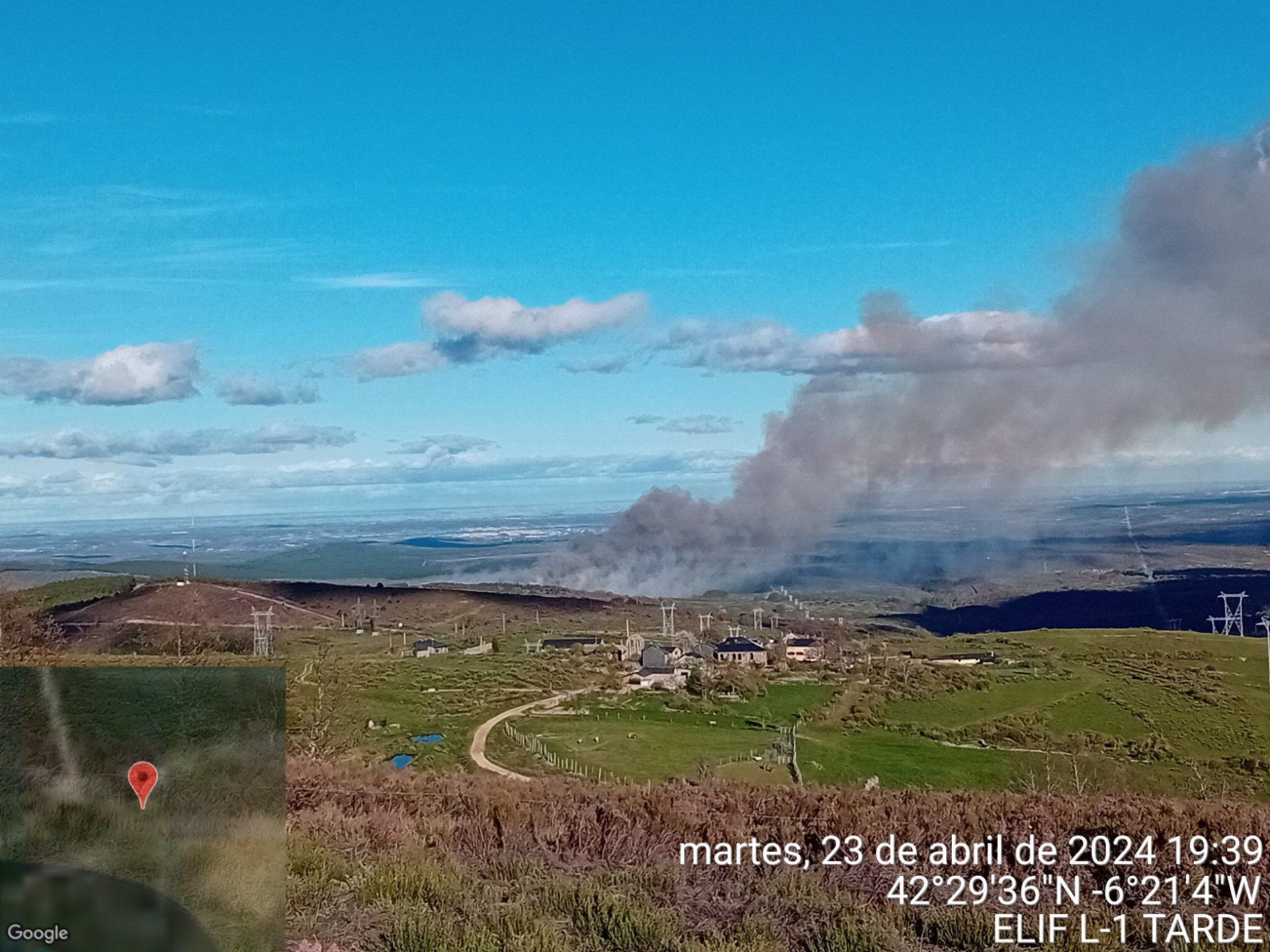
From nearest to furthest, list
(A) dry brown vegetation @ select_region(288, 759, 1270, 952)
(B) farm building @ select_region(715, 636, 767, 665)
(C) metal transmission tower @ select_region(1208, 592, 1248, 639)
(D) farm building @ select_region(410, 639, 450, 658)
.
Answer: (A) dry brown vegetation @ select_region(288, 759, 1270, 952), (B) farm building @ select_region(715, 636, 767, 665), (D) farm building @ select_region(410, 639, 450, 658), (C) metal transmission tower @ select_region(1208, 592, 1248, 639)

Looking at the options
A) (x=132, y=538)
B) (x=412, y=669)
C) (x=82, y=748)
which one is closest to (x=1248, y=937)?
(x=82, y=748)

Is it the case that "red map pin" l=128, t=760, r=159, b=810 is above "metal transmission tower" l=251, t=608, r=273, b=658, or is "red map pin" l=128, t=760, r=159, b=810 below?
above

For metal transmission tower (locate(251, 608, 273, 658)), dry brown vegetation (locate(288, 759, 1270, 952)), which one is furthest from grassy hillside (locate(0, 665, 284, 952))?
metal transmission tower (locate(251, 608, 273, 658))

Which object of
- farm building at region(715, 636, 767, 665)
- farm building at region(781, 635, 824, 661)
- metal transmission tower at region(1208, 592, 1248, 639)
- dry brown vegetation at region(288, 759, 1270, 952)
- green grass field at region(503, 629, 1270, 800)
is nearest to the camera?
dry brown vegetation at region(288, 759, 1270, 952)

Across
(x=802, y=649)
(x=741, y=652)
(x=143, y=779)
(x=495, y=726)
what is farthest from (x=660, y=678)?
(x=143, y=779)

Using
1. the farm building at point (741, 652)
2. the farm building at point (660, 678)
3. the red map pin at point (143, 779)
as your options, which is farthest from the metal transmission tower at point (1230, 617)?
the red map pin at point (143, 779)

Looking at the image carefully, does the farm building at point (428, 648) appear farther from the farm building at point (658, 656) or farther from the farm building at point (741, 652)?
the farm building at point (741, 652)

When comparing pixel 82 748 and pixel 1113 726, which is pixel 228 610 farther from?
pixel 1113 726

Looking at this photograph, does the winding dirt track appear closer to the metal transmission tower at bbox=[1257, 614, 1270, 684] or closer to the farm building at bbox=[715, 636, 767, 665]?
the farm building at bbox=[715, 636, 767, 665]

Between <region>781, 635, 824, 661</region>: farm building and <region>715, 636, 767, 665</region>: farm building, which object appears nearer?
<region>715, 636, 767, 665</region>: farm building

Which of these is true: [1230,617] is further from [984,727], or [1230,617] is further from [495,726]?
[495,726]
